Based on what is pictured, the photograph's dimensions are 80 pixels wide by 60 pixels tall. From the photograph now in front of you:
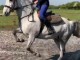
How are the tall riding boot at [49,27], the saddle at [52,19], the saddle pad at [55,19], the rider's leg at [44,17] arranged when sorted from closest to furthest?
the rider's leg at [44,17] < the tall riding boot at [49,27] < the saddle at [52,19] < the saddle pad at [55,19]

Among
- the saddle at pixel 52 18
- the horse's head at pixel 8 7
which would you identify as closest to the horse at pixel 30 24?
the horse's head at pixel 8 7

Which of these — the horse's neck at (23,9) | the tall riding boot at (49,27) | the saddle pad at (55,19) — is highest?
the horse's neck at (23,9)

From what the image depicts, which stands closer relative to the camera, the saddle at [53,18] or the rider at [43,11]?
the rider at [43,11]

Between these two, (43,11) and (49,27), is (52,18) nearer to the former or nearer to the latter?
(49,27)

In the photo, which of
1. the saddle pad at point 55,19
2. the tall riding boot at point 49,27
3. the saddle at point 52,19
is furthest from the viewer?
the saddle pad at point 55,19

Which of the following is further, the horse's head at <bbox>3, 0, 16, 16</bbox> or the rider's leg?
the rider's leg

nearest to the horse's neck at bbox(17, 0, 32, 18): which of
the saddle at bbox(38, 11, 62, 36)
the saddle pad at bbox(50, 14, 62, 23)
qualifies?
the saddle at bbox(38, 11, 62, 36)

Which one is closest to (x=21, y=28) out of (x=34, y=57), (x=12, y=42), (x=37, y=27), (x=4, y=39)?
(x=37, y=27)

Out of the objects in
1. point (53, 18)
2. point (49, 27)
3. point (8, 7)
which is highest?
point (8, 7)

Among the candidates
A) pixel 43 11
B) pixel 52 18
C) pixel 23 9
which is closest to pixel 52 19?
pixel 52 18

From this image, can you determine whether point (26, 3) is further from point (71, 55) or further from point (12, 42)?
point (12, 42)

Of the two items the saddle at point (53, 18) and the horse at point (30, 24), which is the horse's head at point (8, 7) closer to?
the horse at point (30, 24)

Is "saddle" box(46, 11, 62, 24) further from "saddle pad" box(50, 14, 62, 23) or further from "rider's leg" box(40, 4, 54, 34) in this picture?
"rider's leg" box(40, 4, 54, 34)

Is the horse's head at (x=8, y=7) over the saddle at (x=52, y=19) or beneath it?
over
